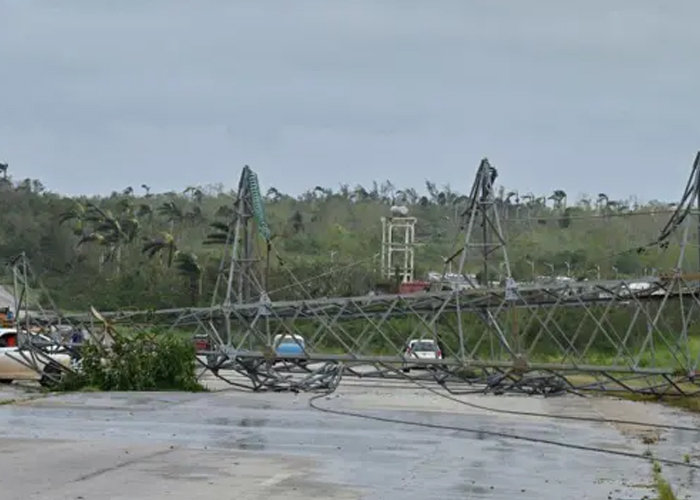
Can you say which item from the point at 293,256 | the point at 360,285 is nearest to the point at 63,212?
the point at 293,256

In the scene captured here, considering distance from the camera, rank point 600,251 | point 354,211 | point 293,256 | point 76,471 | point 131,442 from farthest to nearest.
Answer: point 354,211 → point 293,256 → point 600,251 → point 131,442 → point 76,471

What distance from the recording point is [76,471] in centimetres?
1661

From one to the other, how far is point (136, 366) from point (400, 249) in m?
35.9

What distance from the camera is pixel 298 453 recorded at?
63.7ft

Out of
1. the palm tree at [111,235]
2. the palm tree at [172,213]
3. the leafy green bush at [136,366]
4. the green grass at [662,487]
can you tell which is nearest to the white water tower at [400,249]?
the palm tree at [111,235]

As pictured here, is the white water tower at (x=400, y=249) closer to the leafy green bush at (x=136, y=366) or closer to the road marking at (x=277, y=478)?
the leafy green bush at (x=136, y=366)

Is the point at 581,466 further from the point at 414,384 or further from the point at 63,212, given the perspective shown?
the point at 63,212

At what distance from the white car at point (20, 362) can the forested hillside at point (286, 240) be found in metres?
16.6

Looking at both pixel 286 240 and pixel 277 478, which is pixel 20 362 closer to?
pixel 277 478

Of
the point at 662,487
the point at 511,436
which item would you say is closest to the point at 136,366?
the point at 511,436

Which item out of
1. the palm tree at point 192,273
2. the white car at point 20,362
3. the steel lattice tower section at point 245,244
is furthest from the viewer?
the palm tree at point 192,273

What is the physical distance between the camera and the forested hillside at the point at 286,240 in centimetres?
6303

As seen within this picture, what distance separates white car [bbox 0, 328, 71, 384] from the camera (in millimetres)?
35750

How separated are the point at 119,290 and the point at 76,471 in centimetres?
5677
